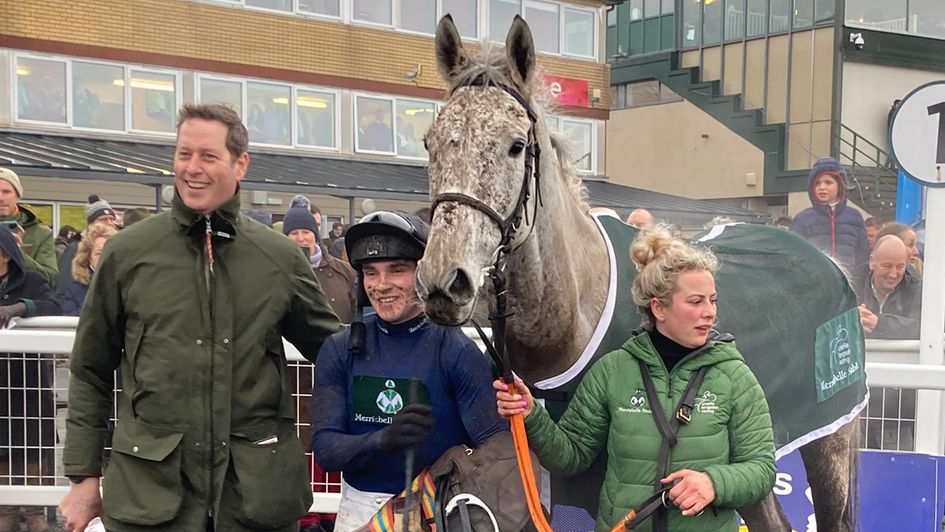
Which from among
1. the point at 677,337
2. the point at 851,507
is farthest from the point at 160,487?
the point at 851,507

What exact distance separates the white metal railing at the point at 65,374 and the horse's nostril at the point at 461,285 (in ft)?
5.08

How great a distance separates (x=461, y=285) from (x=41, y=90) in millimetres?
16154

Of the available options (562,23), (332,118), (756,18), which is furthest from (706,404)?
(756,18)

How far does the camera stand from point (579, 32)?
22578 millimetres

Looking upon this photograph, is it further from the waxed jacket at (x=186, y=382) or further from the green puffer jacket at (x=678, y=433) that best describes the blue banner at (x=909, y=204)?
the waxed jacket at (x=186, y=382)

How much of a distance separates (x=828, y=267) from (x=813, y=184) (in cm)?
328

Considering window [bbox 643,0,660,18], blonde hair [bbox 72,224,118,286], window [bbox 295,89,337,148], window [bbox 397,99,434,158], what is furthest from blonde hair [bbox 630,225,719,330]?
window [bbox 643,0,660,18]

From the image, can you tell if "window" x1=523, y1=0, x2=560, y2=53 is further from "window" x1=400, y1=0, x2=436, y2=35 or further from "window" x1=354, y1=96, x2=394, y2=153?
"window" x1=354, y1=96, x2=394, y2=153

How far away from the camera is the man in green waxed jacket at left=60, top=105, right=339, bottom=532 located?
248cm

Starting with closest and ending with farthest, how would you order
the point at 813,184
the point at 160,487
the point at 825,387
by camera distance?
the point at 160,487 → the point at 825,387 → the point at 813,184

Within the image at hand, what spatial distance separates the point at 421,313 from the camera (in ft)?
8.55

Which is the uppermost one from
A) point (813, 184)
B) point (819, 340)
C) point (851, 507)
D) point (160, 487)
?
point (813, 184)

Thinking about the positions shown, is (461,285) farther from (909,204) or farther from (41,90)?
(41,90)

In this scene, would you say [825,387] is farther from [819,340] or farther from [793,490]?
[793,490]
